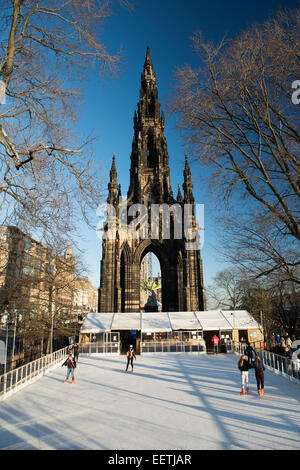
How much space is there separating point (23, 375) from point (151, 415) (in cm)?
545

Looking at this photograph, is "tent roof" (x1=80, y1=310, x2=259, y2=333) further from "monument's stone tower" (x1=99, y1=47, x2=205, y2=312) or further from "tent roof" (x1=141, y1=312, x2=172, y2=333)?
"monument's stone tower" (x1=99, y1=47, x2=205, y2=312)

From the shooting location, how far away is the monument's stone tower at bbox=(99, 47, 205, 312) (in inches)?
1303

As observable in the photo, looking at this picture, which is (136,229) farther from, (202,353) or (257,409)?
(257,409)

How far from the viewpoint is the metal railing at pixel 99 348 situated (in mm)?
20328

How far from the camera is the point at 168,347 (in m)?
20.6

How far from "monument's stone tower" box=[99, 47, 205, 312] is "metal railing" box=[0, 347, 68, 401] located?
19.1 m

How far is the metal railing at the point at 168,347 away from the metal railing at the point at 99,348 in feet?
6.43

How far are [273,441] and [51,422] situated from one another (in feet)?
13.4

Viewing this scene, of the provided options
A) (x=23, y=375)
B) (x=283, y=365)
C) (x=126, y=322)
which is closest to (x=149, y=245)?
(x=126, y=322)

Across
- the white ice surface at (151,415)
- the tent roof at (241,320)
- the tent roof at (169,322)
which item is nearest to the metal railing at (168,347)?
the tent roof at (169,322)

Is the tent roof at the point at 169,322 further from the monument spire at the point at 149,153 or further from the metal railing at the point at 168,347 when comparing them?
the monument spire at the point at 149,153

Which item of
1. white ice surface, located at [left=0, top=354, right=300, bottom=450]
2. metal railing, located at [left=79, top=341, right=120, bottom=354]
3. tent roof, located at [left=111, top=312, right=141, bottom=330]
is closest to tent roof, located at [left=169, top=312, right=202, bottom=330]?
tent roof, located at [left=111, top=312, right=141, bottom=330]

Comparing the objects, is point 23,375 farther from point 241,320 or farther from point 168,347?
point 241,320

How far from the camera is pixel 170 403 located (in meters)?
7.27
